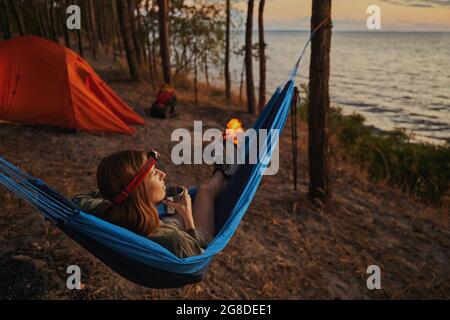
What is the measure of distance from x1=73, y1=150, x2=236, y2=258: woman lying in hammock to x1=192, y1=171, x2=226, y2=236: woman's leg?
0.81ft

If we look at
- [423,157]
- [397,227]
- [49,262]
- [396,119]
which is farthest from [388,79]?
[49,262]

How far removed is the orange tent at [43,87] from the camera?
5.78 metres

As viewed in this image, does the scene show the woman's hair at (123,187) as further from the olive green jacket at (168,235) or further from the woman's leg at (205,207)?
the woman's leg at (205,207)

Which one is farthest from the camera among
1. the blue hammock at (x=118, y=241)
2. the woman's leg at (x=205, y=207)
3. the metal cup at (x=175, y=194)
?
the woman's leg at (x=205, y=207)

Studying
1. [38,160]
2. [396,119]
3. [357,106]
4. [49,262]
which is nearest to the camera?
[49,262]

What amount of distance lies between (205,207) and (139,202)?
85 cm

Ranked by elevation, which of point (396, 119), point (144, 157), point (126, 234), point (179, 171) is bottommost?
point (396, 119)

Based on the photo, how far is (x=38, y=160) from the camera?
4.94 m

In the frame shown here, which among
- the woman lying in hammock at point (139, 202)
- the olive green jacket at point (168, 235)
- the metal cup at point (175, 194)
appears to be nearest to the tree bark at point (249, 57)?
the metal cup at point (175, 194)

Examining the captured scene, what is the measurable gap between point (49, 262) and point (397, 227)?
12.0 ft

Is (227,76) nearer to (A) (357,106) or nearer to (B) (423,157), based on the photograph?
(B) (423,157)

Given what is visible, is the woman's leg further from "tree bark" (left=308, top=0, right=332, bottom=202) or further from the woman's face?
"tree bark" (left=308, top=0, right=332, bottom=202)

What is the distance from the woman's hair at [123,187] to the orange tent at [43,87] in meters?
4.43

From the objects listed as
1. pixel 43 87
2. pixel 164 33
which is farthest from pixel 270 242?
pixel 164 33
